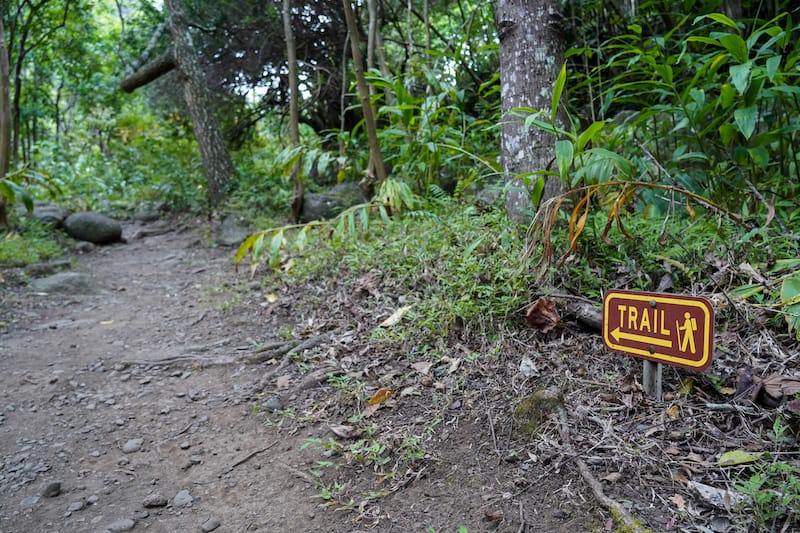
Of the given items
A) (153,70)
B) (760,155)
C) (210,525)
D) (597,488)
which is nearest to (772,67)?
(760,155)

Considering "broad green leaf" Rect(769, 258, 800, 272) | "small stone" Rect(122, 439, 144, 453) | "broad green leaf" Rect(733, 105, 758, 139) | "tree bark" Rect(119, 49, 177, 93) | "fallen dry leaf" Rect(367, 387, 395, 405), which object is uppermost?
"tree bark" Rect(119, 49, 177, 93)

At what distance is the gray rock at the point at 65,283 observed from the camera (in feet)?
17.4

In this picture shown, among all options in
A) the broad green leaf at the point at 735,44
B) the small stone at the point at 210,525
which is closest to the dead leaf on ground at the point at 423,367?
the small stone at the point at 210,525

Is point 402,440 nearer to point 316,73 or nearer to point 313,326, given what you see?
point 313,326

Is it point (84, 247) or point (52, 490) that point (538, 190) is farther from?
point (84, 247)

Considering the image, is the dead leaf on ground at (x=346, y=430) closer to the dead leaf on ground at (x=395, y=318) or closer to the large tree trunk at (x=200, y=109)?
the dead leaf on ground at (x=395, y=318)

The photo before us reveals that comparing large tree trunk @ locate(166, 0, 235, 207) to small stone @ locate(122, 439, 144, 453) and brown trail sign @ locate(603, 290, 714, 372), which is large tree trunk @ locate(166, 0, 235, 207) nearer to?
small stone @ locate(122, 439, 144, 453)

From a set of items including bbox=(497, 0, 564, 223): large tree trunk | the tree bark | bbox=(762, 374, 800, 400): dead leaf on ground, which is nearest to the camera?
bbox=(762, 374, 800, 400): dead leaf on ground

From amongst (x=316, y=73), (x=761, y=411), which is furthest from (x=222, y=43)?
(x=761, y=411)

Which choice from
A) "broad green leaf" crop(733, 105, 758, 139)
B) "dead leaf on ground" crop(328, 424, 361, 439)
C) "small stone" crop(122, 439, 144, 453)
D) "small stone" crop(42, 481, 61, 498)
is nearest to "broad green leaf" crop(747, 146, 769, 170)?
"broad green leaf" crop(733, 105, 758, 139)

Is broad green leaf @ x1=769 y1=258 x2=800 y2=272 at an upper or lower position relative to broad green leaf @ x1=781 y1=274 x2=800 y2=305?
upper

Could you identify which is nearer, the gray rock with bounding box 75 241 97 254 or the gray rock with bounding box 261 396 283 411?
the gray rock with bounding box 261 396 283 411

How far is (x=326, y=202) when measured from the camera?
6.56 metres

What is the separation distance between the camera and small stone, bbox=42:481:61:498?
7.00ft
